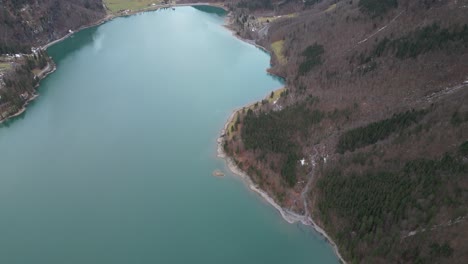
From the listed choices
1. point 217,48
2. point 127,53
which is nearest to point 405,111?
point 217,48

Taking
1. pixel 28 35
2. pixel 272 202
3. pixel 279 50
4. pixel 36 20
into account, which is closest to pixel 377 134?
pixel 272 202

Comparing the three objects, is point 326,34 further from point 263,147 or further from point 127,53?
point 127,53

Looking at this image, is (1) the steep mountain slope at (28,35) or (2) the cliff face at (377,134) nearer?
(2) the cliff face at (377,134)

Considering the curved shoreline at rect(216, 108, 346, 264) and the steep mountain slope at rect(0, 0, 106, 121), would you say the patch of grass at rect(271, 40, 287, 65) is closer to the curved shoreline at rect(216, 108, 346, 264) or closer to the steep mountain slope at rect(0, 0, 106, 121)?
the curved shoreline at rect(216, 108, 346, 264)

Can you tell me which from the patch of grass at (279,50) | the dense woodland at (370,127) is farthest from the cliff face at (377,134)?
the patch of grass at (279,50)

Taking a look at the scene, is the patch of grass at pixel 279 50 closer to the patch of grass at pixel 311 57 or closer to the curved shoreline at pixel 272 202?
the patch of grass at pixel 311 57

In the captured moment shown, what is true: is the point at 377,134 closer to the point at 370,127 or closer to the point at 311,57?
the point at 370,127

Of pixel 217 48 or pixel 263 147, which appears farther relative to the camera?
pixel 217 48
